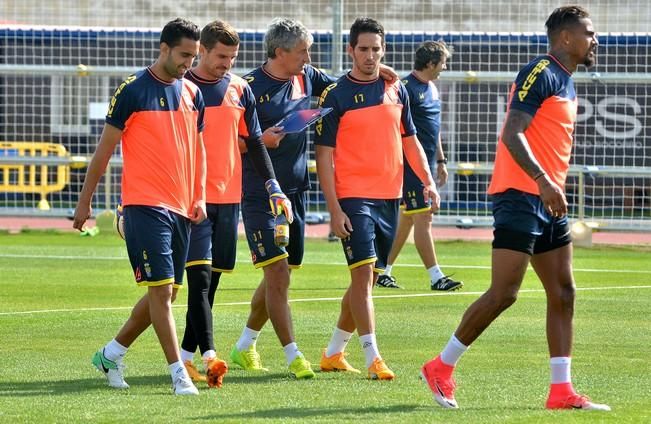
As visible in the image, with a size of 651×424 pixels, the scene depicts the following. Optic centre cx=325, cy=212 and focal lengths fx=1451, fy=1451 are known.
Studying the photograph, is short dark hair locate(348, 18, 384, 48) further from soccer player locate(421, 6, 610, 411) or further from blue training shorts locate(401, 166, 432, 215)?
blue training shorts locate(401, 166, 432, 215)

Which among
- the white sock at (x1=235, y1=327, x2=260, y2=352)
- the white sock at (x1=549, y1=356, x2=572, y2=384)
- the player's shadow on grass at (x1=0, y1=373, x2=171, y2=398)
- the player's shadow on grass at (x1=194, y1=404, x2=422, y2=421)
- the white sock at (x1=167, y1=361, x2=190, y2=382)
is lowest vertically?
the player's shadow on grass at (x1=0, y1=373, x2=171, y2=398)

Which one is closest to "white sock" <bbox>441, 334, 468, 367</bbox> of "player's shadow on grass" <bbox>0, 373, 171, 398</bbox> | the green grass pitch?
the green grass pitch

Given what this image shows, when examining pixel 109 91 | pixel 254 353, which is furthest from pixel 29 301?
pixel 109 91

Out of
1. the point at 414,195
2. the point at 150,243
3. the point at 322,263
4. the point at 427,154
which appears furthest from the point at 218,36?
the point at 322,263

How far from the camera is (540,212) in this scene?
24.7 feet

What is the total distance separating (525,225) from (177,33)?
2.18m

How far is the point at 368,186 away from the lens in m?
9.04

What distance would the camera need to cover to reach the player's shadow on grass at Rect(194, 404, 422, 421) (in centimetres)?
718

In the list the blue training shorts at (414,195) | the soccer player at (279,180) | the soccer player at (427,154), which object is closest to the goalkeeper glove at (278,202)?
the soccer player at (279,180)

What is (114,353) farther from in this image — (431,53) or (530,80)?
(431,53)

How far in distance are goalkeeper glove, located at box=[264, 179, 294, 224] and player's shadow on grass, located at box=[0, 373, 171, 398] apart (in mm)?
1200

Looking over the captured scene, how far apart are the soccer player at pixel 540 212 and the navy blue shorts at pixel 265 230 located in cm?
174

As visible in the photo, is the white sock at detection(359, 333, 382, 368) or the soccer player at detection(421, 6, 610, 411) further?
the white sock at detection(359, 333, 382, 368)

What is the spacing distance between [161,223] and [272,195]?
892mm
